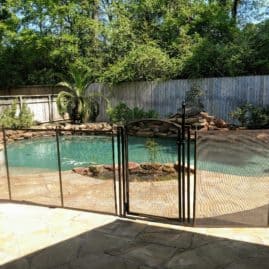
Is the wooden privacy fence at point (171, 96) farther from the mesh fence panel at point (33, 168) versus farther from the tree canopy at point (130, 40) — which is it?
the mesh fence panel at point (33, 168)

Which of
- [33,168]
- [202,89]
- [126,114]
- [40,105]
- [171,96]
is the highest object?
[202,89]

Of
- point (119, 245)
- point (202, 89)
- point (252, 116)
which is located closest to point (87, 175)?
point (119, 245)

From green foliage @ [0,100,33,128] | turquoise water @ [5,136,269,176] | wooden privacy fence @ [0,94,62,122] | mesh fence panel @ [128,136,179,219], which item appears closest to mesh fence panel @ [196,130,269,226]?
turquoise water @ [5,136,269,176]

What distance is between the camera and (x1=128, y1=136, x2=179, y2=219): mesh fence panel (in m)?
3.88

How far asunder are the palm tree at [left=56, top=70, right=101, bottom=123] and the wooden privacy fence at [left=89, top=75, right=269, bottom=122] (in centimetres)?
51

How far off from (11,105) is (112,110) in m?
3.60

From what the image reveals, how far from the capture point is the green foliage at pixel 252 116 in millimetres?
9391

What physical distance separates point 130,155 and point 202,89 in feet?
17.3

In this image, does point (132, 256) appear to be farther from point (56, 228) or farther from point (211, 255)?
point (56, 228)

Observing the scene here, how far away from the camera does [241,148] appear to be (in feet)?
10.2

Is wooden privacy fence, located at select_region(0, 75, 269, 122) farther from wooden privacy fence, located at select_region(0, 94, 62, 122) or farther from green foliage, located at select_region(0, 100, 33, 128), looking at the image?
green foliage, located at select_region(0, 100, 33, 128)

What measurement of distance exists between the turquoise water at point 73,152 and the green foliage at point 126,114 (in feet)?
8.85

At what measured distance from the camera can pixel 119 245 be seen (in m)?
2.92

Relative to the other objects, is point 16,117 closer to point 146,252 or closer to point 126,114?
point 126,114
